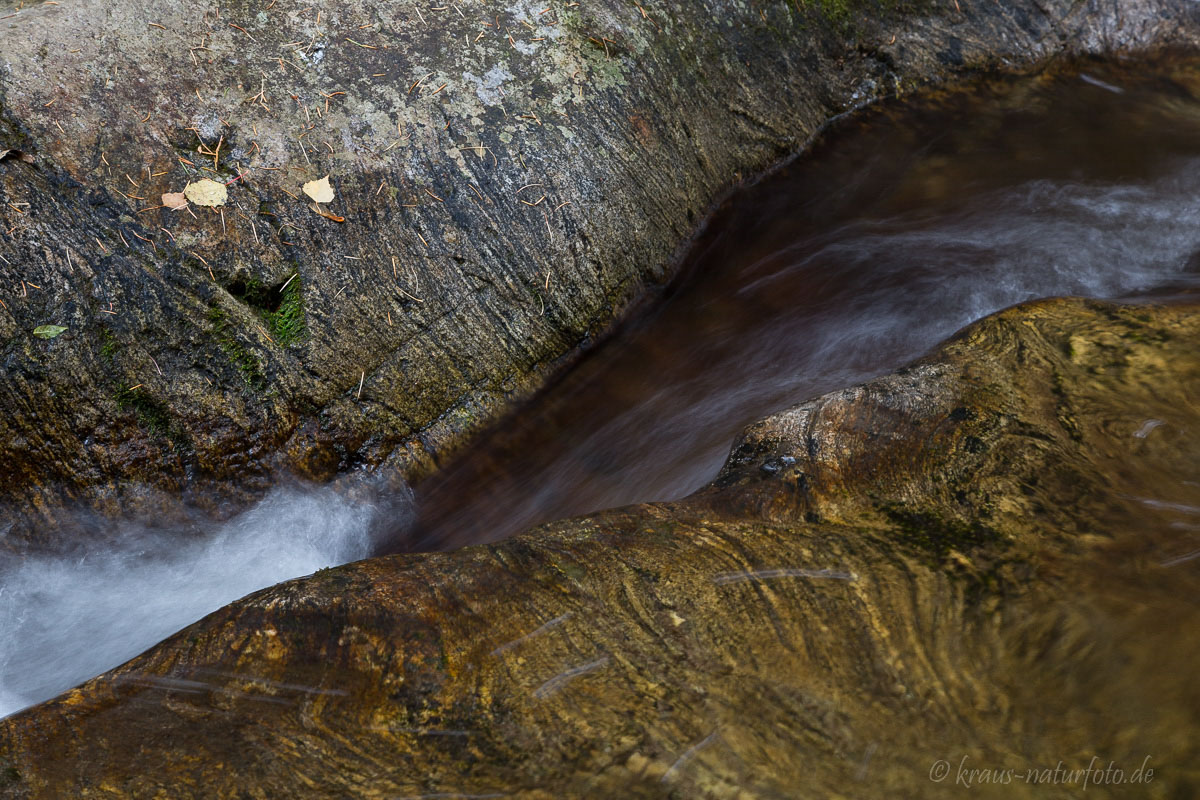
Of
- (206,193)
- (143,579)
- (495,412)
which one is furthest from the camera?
(495,412)

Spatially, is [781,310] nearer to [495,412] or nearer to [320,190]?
[495,412]

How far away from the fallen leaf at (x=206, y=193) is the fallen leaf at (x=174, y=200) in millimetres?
24

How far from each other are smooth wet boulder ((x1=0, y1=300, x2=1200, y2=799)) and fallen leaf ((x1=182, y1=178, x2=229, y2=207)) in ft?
6.81

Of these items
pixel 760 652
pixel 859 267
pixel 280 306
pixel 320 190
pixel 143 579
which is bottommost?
pixel 760 652

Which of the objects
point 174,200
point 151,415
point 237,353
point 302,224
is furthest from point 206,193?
point 151,415

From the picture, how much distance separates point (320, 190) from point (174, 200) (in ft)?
2.06

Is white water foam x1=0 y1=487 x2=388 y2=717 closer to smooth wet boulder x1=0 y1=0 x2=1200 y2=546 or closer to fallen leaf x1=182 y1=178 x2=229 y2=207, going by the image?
smooth wet boulder x1=0 y1=0 x2=1200 y2=546

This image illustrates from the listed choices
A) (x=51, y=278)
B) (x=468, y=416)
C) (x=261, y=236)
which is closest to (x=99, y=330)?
(x=51, y=278)

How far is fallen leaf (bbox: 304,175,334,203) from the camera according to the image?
3951 mm

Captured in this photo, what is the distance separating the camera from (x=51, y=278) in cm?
351

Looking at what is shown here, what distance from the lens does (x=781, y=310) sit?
4770 mm

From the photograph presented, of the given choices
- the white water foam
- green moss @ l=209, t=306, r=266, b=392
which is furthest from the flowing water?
green moss @ l=209, t=306, r=266, b=392

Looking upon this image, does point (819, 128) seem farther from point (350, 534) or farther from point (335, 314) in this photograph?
point (350, 534)

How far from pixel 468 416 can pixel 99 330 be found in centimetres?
168
